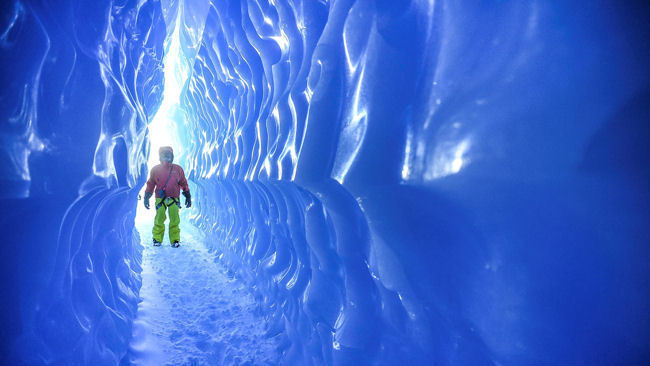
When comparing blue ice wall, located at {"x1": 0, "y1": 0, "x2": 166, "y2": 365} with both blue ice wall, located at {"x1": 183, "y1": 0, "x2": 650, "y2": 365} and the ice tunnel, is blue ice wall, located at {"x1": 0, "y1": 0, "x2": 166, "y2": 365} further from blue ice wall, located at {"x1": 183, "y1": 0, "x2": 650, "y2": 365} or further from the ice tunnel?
blue ice wall, located at {"x1": 183, "y1": 0, "x2": 650, "y2": 365}

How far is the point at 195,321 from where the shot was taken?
2912 millimetres

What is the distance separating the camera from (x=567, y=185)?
0.74 m

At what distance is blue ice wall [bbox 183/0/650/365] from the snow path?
61cm

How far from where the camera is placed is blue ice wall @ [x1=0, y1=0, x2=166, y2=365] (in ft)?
3.78

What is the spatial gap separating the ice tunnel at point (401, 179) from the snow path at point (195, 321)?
14cm

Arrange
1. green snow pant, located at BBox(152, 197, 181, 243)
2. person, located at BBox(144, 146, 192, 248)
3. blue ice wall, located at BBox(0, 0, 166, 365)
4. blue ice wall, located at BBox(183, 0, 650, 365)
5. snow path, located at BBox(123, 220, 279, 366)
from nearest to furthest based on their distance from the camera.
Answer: blue ice wall, located at BBox(183, 0, 650, 365), blue ice wall, located at BBox(0, 0, 166, 365), snow path, located at BBox(123, 220, 279, 366), person, located at BBox(144, 146, 192, 248), green snow pant, located at BBox(152, 197, 181, 243)

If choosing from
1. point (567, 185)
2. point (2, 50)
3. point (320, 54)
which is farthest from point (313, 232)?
point (2, 50)

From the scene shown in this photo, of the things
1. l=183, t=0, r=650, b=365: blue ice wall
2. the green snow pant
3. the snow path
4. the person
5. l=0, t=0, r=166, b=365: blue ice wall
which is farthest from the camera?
the green snow pant

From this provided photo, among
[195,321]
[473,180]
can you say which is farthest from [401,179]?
[195,321]

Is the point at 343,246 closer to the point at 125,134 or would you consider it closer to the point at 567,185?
the point at 567,185

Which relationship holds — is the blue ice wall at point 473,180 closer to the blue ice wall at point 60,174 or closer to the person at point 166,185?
the blue ice wall at point 60,174

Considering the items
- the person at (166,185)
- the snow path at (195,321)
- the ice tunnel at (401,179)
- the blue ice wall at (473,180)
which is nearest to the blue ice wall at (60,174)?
the ice tunnel at (401,179)

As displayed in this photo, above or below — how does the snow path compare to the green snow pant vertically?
below

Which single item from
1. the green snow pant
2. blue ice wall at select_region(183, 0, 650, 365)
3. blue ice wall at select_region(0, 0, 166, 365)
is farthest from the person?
blue ice wall at select_region(183, 0, 650, 365)
